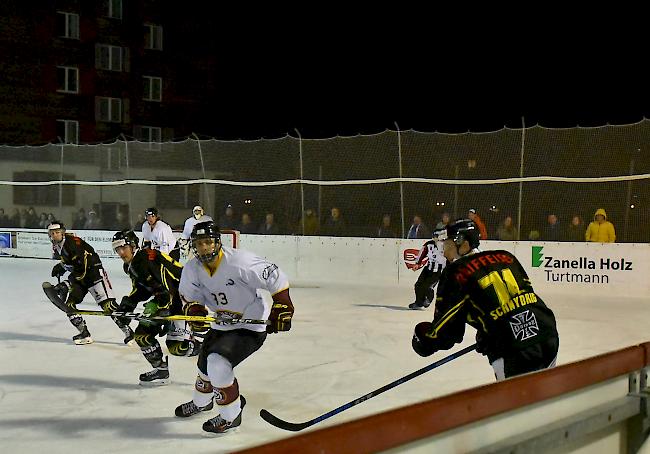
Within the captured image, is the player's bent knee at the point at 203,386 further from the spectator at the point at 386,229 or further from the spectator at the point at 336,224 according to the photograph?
the spectator at the point at 336,224

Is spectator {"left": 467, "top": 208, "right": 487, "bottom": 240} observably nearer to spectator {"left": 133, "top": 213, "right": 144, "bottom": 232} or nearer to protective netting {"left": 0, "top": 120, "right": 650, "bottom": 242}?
protective netting {"left": 0, "top": 120, "right": 650, "bottom": 242}

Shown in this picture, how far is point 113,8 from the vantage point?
106ft

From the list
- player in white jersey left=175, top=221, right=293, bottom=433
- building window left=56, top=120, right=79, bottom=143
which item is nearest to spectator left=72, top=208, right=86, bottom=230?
player in white jersey left=175, top=221, right=293, bottom=433

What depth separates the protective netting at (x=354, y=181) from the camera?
10727 mm

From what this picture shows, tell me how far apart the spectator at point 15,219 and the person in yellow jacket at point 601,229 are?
11323 millimetres

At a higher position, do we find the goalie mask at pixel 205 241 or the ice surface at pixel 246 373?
the goalie mask at pixel 205 241

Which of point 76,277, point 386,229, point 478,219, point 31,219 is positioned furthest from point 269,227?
point 76,277

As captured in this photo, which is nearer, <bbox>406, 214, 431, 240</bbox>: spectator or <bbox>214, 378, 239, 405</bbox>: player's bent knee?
<bbox>214, 378, 239, 405</bbox>: player's bent knee

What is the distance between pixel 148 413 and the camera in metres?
4.86

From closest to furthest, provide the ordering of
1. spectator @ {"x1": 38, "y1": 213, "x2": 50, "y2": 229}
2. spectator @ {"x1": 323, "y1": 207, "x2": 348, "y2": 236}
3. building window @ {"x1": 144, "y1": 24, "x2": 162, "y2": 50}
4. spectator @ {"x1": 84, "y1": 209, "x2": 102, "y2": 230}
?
spectator @ {"x1": 323, "y1": 207, "x2": 348, "y2": 236}, spectator @ {"x1": 84, "y1": 209, "x2": 102, "y2": 230}, spectator @ {"x1": 38, "y1": 213, "x2": 50, "y2": 229}, building window @ {"x1": 144, "y1": 24, "x2": 162, "y2": 50}

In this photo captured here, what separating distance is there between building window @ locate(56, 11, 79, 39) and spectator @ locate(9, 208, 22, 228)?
640 inches

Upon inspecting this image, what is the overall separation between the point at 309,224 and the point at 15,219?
275 inches

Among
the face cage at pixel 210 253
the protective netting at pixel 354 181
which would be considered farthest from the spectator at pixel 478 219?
the face cage at pixel 210 253

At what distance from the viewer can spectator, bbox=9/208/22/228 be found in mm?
16391
